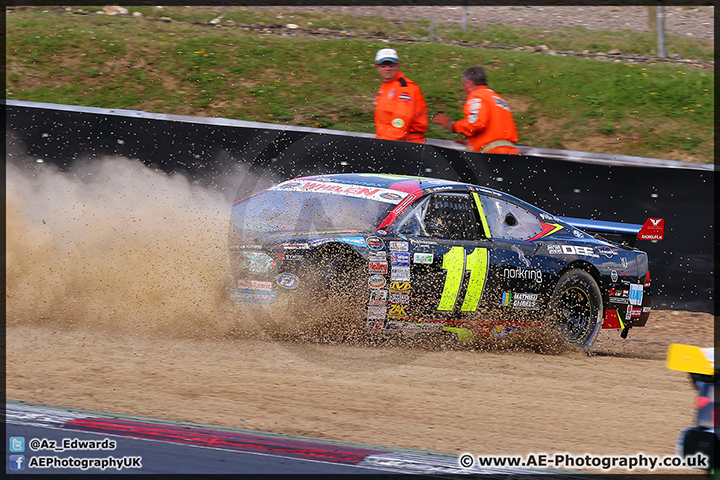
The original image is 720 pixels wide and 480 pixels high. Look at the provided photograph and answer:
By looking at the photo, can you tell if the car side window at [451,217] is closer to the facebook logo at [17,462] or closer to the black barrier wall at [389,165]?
the black barrier wall at [389,165]

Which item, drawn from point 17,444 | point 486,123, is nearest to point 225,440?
point 17,444

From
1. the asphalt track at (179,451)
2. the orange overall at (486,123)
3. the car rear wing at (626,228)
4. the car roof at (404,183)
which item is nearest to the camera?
the asphalt track at (179,451)

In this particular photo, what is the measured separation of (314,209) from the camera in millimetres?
6660

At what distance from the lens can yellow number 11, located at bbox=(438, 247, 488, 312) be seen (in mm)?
6676

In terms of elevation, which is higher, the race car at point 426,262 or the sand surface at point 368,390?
the race car at point 426,262

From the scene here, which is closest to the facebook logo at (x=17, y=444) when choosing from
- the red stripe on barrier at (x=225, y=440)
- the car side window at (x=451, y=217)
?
the red stripe on barrier at (x=225, y=440)

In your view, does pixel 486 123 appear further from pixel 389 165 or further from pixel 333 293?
pixel 333 293

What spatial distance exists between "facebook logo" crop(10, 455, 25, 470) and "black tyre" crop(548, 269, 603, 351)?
485 cm

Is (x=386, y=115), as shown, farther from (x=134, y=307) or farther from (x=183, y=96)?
(x=183, y=96)

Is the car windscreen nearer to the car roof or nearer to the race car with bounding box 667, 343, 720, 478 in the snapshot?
the car roof

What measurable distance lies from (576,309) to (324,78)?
21.4 feet

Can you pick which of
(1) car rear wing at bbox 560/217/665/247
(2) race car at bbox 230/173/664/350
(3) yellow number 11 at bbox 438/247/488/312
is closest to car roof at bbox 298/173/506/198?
(2) race car at bbox 230/173/664/350

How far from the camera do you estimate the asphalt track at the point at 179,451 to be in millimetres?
3506

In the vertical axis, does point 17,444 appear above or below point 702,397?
below
